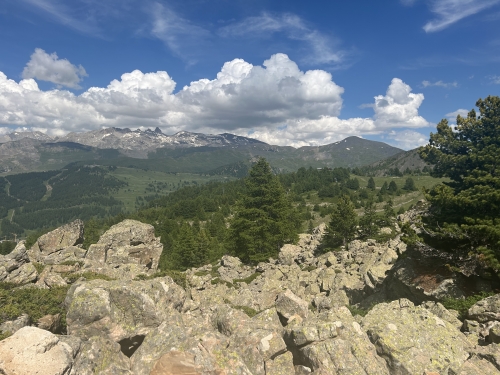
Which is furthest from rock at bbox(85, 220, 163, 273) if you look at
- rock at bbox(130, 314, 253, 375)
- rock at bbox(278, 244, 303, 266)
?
rock at bbox(130, 314, 253, 375)

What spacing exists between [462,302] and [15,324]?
77.1 feet

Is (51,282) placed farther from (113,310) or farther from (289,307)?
(289,307)

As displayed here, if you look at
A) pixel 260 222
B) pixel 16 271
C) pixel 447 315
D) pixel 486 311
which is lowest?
pixel 260 222

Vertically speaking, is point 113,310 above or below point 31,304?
above

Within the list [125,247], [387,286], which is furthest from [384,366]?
[125,247]

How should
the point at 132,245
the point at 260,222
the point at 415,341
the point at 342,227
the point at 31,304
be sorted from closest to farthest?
the point at 415,341
the point at 31,304
the point at 132,245
the point at 260,222
the point at 342,227

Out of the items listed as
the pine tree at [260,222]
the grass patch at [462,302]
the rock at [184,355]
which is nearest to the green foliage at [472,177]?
the grass patch at [462,302]

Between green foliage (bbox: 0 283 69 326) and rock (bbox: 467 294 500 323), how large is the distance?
20.6 metres

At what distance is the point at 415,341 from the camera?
11961 millimetres

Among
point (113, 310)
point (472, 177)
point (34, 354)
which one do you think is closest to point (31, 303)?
point (113, 310)

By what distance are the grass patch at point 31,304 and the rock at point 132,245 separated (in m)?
21.7

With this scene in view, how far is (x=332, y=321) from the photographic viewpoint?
12227 millimetres

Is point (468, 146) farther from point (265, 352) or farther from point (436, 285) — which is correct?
point (265, 352)

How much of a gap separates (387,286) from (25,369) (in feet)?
78.3
